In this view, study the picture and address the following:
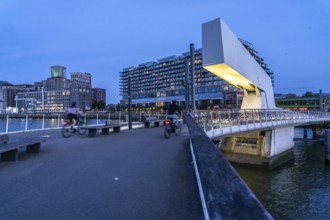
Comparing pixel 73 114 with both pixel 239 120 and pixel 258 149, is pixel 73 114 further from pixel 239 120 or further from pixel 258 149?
pixel 258 149

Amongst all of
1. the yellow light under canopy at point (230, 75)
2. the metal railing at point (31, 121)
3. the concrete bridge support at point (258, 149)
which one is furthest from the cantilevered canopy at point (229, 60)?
the metal railing at point (31, 121)

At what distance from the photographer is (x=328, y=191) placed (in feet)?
58.5

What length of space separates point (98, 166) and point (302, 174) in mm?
21214

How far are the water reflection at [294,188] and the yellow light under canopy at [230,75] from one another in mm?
8593

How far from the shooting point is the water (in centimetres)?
1455

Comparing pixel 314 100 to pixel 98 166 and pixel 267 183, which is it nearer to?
pixel 267 183

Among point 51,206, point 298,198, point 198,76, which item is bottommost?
point 298,198

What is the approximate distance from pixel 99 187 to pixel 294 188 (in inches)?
703

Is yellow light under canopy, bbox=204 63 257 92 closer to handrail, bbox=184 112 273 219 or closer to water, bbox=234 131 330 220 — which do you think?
water, bbox=234 131 330 220

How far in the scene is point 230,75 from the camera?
23531 millimetres

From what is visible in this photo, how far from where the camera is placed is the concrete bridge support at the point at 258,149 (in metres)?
25.1

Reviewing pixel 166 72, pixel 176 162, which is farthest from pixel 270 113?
pixel 166 72

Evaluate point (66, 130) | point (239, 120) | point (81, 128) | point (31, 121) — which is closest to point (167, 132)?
point (81, 128)

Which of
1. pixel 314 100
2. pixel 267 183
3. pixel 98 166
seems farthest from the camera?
pixel 314 100
